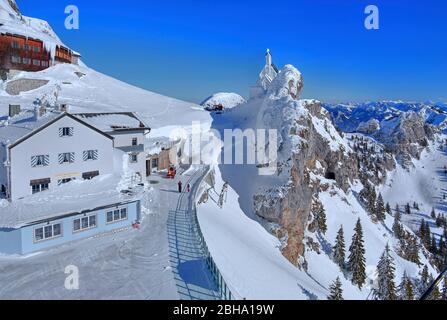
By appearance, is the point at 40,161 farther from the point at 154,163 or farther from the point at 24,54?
the point at 24,54

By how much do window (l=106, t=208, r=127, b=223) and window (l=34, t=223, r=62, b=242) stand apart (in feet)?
10.8

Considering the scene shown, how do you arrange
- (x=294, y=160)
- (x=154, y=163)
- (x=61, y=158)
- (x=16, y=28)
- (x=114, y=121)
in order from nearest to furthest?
(x=61, y=158), (x=114, y=121), (x=154, y=163), (x=294, y=160), (x=16, y=28)

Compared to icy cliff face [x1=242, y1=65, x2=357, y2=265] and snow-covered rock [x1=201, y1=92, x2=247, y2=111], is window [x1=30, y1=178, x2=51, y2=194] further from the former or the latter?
snow-covered rock [x1=201, y1=92, x2=247, y2=111]

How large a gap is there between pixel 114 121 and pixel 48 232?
15603mm

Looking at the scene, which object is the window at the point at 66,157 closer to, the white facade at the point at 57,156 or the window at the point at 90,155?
the white facade at the point at 57,156

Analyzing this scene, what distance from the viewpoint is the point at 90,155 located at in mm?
29562

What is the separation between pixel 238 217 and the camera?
42312mm

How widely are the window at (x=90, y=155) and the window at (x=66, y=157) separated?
97cm

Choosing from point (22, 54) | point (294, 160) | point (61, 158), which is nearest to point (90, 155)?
point (61, 158)

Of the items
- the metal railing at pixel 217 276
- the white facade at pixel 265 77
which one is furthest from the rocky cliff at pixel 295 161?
the metal railing at pixel 217 276

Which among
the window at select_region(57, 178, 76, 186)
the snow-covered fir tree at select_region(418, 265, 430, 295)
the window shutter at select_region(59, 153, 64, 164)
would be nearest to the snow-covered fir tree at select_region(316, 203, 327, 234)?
the snow-covered fir tree at select_region(418, 265, 430, 295)

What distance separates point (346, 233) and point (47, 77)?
202ft

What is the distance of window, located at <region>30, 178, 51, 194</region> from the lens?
26203 millimetres

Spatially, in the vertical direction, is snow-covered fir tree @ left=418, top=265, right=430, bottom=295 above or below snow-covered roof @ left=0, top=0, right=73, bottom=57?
below
